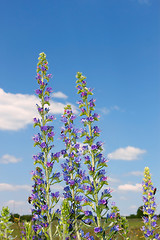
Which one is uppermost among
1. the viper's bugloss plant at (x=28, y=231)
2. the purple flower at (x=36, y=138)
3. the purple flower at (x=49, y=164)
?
the purple flower at (x=36, y=138)

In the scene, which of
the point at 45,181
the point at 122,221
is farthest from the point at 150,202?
the point at 45,181

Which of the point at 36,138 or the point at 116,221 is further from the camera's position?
the point at 36,138

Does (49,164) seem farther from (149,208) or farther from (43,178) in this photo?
(149,208)

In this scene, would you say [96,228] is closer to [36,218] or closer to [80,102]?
[36,218]

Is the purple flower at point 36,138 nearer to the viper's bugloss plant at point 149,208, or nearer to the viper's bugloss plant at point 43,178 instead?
the viper's bugloss plant at point 43,178

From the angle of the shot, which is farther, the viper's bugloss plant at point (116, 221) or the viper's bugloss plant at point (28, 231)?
A: the viper's bugloss plant at point (116, 221)

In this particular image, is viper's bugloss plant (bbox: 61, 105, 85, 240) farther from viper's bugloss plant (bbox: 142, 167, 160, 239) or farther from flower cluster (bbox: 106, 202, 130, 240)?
viper's bugloss plant (bbox: 142, 167, 160, 239)

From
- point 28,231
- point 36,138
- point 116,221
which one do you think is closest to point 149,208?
point 116,221

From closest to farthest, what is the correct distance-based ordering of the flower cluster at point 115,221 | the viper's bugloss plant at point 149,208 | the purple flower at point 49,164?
the flower cluster at point 115,221
the purple flower at point 49,164
the viper's bugloss plant at point 149,208

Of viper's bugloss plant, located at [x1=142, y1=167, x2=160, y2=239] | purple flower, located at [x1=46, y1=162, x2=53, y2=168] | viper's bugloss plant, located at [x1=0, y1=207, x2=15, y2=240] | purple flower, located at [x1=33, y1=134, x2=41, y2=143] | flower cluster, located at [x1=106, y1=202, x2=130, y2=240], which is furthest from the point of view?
viper's bugloss plant, located at [x1=142, y1=167, x2=160, y2=239]

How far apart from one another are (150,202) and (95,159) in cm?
409

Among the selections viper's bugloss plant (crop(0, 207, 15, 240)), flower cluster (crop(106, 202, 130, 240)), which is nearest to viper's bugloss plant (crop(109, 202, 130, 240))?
flower cluster (crop(106, 202, 130, 240))

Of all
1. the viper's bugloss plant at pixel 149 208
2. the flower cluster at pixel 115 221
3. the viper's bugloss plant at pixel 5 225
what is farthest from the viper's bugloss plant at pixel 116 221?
the viper's bugloss plant at pixel 5 225

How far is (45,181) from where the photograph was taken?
6934 millimetres
